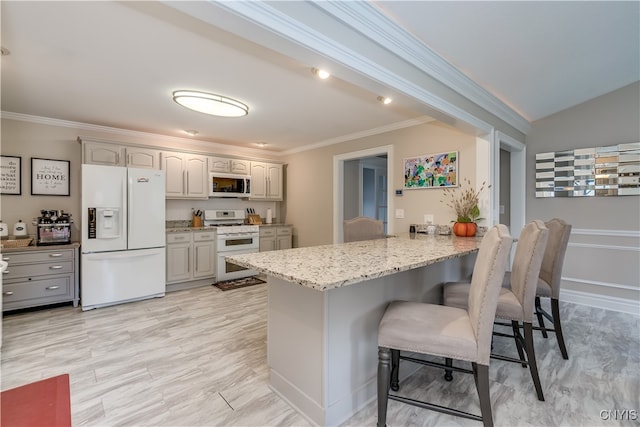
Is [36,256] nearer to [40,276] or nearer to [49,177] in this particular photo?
[40,276]

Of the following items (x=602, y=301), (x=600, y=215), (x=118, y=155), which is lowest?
(x=602, y=301)

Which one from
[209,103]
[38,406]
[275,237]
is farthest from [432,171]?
[38,406]

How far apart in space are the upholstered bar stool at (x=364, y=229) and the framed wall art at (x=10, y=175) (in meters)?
4.04

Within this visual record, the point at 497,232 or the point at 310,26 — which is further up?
the point at 310,26

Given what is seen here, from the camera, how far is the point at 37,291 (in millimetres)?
3268

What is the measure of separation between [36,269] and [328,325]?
368cm

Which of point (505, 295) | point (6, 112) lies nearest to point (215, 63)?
point (505, 295)

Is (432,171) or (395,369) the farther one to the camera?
(432,171)

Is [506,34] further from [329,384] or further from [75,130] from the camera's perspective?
[75,130]

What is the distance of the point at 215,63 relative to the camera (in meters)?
2.28

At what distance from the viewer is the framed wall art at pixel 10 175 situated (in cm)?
344

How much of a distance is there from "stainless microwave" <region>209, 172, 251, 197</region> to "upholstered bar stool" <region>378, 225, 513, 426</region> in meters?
3.99

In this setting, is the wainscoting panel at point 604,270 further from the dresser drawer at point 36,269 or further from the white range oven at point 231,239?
the dresser drawer at point 36,269

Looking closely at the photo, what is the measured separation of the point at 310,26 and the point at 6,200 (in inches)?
171
